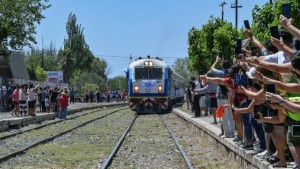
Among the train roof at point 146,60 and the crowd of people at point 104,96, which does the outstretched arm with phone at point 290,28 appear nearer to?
the train roof at point 146,60

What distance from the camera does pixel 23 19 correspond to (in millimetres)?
48812

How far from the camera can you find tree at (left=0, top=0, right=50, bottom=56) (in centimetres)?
4747

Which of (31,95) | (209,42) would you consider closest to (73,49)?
(209,42)

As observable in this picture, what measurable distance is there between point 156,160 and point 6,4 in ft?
119

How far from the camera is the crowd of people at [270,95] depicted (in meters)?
6.92

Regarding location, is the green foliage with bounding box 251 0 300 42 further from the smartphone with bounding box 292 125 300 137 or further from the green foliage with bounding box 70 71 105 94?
Answer: the green foliage with bounding box 70 71 105 94

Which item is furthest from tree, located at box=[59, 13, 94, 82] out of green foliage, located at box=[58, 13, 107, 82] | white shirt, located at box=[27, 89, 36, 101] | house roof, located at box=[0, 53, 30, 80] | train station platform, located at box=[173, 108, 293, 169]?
train station platform, located at box=[173, 108, 293, 169]

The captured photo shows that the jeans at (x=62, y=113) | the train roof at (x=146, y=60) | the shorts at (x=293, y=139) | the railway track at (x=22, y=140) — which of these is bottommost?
the railway track at (x=22, y=140)

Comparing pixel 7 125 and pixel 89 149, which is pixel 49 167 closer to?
pixel 89 149

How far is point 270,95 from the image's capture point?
A: 21.7 feet

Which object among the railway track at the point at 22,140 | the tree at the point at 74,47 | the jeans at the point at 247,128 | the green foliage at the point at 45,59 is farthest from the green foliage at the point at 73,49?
the jeans at the point at 247,128

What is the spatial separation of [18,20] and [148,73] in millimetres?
15769

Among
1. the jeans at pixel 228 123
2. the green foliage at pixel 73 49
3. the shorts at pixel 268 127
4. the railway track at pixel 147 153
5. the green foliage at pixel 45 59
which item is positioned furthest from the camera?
the green foliage at pixel 45 59

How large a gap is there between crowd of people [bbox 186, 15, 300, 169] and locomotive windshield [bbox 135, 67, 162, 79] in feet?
74.4
